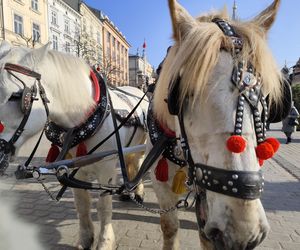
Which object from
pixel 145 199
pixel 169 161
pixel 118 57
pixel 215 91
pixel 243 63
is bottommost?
pixel 145 199

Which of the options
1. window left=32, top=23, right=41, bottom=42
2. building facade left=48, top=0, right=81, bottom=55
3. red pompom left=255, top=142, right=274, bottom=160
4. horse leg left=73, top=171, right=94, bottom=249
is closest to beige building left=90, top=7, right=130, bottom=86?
building facade left=48, top=0, right=81, bottom=55

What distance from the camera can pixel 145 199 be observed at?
4590 mm

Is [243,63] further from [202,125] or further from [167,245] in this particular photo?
[167,245]

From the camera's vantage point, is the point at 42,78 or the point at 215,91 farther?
the point at 42,78

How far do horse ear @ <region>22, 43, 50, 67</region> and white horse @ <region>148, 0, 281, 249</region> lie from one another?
1088 millimetres

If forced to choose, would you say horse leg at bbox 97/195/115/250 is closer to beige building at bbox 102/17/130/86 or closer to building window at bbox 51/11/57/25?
building window at bbox 51/11/57/25

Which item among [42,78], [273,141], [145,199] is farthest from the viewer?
[145,199]

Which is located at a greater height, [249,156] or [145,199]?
[249,156]

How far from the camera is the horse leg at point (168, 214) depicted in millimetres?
2199

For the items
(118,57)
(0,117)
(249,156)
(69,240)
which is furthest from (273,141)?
(118,57)

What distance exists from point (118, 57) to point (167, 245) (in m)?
53.6

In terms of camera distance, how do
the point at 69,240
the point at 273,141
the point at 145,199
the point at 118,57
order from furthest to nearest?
1. the point at 118,57
2. the point at 145,199
3. the point at 69,240
4. the point at 273,141

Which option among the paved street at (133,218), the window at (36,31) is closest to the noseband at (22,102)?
the paved street at (133,218)

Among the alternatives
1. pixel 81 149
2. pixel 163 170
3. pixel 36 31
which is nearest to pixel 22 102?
pixel 81 149
